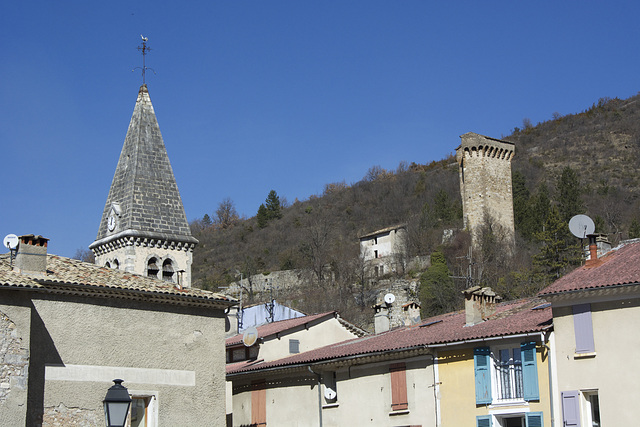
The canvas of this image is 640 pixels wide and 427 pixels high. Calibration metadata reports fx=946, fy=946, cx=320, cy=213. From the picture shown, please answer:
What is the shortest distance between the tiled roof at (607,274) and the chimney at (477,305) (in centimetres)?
324

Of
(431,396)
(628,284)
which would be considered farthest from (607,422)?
(431,396)

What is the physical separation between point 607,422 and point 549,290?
3233 millimetres

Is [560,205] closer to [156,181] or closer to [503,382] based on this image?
[156,181]

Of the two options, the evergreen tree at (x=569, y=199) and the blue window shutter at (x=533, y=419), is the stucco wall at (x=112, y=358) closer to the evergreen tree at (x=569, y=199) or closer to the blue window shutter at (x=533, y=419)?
the blue window shutter at (x=533, y=419)

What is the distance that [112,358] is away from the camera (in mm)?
22141

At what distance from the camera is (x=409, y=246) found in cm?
8131

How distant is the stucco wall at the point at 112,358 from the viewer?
20719 mm

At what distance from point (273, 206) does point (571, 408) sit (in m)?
102

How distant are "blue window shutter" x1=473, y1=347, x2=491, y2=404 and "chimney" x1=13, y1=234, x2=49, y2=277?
34.6ft

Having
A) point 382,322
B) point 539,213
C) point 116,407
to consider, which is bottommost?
point 116,407

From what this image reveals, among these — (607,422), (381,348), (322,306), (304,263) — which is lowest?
(607,422)

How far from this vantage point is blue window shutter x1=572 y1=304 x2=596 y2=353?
21.1m

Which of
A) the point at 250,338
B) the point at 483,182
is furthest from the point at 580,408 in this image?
the point at 483,182

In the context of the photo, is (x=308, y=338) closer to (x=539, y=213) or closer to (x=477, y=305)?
(x=477, y=305)
